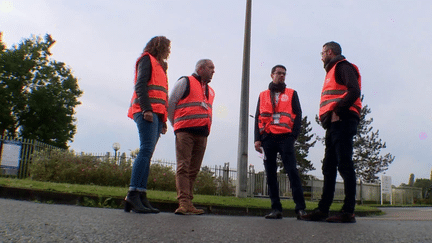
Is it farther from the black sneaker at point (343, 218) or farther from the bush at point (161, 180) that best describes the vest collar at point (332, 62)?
the bush at point (161, 180)

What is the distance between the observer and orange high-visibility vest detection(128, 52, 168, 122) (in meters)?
4.39

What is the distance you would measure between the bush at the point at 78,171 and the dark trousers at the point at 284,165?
752 cm

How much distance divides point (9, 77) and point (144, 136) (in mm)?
35025

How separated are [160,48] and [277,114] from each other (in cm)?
178

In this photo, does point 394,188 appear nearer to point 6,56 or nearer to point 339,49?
point 339,49

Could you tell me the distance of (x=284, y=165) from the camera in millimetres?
4980

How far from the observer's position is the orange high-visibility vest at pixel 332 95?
14.3 feet

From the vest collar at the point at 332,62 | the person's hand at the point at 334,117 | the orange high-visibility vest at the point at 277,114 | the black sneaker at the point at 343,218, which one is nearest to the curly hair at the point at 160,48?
the orange high-visibility vest at the point at 277,114

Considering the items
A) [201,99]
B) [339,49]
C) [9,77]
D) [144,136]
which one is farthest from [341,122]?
[9,77]

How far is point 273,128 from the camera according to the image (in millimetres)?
5066

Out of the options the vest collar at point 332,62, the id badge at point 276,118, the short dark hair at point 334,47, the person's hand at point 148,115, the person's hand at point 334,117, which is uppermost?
the short dark hair at point 334,47

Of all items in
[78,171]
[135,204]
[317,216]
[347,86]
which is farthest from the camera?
[78,171]

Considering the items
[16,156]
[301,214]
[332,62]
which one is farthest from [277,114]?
[16,156]

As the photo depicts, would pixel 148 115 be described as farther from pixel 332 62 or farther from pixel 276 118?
pixel 332 62
